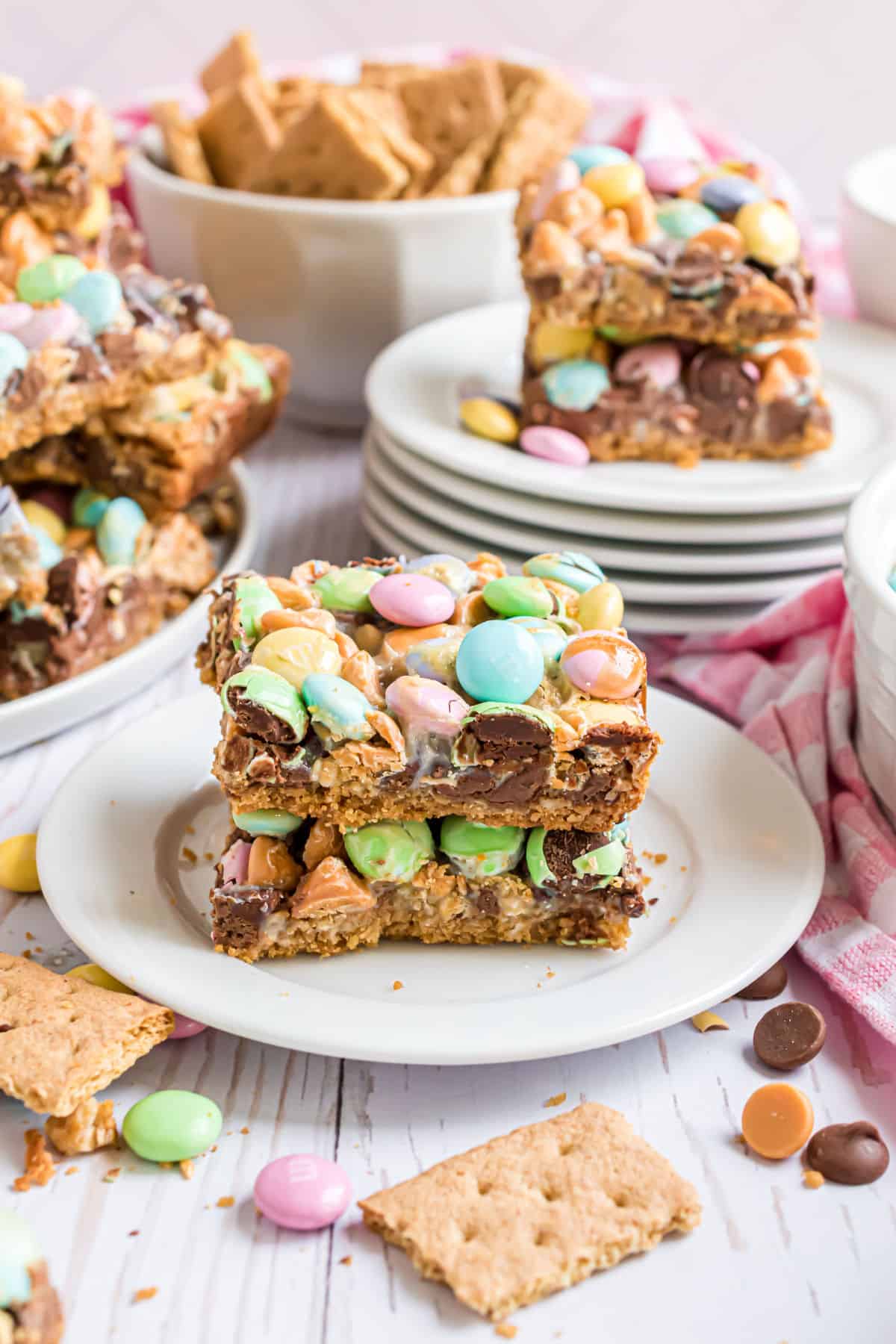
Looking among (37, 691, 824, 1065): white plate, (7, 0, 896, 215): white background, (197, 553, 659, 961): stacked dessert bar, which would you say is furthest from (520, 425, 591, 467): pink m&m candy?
(7, 0, 896, 215): white background

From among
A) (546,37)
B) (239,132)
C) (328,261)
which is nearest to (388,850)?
(328,261)

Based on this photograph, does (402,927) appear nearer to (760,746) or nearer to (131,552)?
(760,746)

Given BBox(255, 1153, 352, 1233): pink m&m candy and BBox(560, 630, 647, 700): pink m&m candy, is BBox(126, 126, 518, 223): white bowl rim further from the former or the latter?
BBox(255, 1153, 352, 1233): pink m&m candy

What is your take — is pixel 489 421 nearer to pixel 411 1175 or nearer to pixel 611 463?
pixel 611 463

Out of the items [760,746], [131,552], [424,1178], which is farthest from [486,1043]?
[131,552]

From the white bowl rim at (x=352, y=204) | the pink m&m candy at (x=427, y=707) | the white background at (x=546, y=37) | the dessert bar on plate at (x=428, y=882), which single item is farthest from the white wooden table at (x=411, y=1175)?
the white background at (x=546, y=37)
